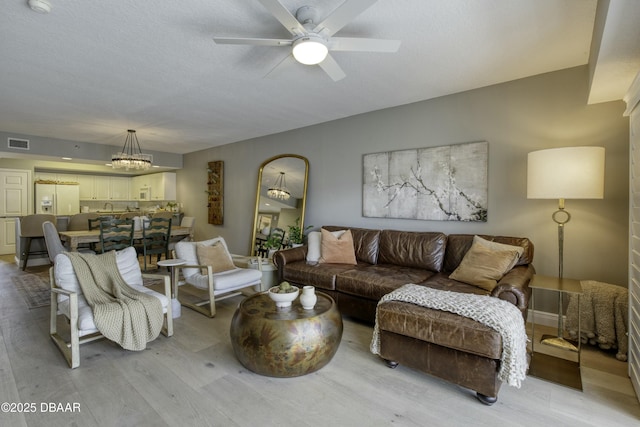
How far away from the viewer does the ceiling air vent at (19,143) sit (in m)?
5.13

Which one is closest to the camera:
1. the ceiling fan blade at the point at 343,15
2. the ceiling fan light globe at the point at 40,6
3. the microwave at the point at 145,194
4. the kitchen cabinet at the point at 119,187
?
the ceiling fan blade at the point at 343,15

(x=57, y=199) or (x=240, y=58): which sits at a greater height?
(x=240, y=58)

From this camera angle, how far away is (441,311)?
80.6 inches

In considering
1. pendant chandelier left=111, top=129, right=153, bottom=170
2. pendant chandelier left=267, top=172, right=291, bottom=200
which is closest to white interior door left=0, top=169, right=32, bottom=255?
pendant chandelier left=111, top=129, right=153, bottom=170

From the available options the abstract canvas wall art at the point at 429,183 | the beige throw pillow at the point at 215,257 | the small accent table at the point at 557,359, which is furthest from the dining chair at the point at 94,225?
the small accent table at the point at 557,359

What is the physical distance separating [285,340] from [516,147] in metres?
2.93

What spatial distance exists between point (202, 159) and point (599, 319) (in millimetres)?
7040

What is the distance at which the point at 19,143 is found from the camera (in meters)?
5.21

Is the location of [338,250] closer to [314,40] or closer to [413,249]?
[413,249]

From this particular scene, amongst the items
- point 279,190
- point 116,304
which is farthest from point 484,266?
point 279,190

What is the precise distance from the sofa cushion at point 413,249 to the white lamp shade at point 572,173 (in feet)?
3.75

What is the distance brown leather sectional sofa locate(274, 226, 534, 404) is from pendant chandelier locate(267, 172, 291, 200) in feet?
4.16

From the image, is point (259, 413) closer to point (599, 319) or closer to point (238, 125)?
point (599, 319)

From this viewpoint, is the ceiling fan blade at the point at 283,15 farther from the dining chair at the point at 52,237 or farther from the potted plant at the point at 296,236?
the dining chair at the point at 52,237
